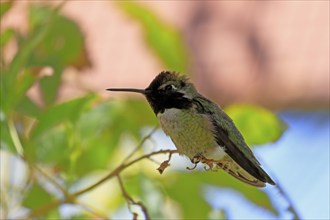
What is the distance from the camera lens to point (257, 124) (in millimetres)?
1497

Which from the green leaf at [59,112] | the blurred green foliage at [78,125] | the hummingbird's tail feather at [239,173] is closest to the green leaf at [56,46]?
the blurred green foliage at [78,125]

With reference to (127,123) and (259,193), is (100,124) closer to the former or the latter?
(127,123)

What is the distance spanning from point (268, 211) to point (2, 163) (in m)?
0.52

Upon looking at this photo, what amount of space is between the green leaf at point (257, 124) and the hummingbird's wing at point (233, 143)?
2 centimetres

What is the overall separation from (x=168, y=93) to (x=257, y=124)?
7.3 inches

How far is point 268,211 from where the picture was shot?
1.46 m

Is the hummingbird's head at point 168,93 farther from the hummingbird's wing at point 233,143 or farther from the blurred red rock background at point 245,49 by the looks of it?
the blurred red rock background at point 245,49

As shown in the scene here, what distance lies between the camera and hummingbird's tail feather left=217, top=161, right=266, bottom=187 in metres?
1.38

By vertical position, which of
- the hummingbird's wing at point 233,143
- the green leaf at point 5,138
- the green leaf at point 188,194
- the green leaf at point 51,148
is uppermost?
the hummingbird's wing at point 233,143

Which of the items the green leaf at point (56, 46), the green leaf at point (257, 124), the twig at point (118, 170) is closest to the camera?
the twig at point (118, 170)

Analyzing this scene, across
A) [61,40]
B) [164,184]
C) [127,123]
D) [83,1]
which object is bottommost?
[83,1]

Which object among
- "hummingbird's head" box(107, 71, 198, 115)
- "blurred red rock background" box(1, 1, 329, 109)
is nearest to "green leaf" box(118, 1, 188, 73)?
"hummingbird's head" box(107, 71, 198, 115)

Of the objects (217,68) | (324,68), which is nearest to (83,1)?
(217,68)

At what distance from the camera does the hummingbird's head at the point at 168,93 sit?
1544 mm
